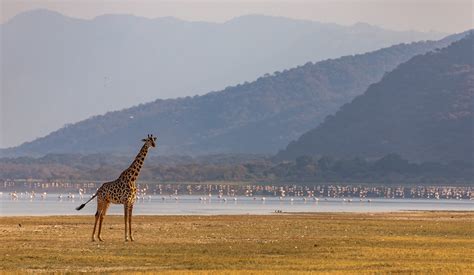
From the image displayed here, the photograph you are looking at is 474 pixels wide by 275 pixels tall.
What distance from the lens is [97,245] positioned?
50.8 metres

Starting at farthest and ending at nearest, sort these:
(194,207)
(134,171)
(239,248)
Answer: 1. (194,207)
2. (134,171)
3. (239,248)

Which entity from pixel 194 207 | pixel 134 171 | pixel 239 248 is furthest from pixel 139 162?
pixel 194 207

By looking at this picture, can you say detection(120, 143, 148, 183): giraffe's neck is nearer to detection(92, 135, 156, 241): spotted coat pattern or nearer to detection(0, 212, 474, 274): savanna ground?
detection(92, 135, 156, 241): spotted coat pattern

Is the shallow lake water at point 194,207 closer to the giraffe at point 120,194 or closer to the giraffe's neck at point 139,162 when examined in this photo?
the giraffe's neck at point 139,162

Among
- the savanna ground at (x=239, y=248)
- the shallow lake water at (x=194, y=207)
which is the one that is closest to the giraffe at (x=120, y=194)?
the savanna ground at (x=239, y=248)

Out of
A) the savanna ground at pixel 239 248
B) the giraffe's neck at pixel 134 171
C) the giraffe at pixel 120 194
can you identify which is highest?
the giraffe's neck at pixel 134 171

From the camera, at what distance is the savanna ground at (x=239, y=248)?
140 feet

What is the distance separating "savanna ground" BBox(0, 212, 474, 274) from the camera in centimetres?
4259

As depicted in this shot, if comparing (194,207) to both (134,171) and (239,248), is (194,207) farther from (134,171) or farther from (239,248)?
(239,248)

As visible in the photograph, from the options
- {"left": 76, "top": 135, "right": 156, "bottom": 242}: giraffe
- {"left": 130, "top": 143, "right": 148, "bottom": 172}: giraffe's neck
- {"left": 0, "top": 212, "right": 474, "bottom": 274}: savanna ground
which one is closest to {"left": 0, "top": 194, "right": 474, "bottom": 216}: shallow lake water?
{"left": 0, "top": 212, "right": 474, "bottom": 274}: savanna ground

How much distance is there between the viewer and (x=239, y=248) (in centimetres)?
→ 5003

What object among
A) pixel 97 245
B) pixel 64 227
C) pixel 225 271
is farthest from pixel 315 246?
pixel 64 227

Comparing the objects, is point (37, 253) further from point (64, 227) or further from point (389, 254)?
point (64, 227)

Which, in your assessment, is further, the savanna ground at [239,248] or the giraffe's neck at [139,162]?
the giraffe's neck at [139,162]
